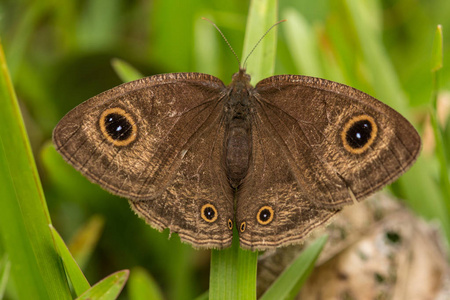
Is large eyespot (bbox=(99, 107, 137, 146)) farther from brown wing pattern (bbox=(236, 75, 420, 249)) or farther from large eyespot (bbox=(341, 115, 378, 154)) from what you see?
large eyespot (bbox=(341, 115, 378, 154))

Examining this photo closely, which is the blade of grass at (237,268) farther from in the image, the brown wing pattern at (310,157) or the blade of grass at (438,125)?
the blade of grass at (438,125)

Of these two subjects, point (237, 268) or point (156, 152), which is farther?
point (156, 152)

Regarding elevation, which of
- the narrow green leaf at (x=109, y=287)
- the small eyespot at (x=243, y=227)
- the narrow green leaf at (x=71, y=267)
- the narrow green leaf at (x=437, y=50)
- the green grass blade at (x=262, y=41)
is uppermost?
the green grass blade at (x=262, y=41)

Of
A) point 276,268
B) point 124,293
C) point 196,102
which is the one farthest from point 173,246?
point 196,102

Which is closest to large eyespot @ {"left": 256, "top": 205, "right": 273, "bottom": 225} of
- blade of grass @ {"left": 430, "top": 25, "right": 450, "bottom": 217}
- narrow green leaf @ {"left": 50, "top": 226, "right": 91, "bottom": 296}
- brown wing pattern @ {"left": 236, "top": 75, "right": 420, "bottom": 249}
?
brown wing pattern @ {"left": 236, "top": 75, "right": 420, "bottom": 249}

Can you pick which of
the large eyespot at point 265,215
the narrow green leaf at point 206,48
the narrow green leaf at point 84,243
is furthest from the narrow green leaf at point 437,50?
the narrow green leaf at point 84,243

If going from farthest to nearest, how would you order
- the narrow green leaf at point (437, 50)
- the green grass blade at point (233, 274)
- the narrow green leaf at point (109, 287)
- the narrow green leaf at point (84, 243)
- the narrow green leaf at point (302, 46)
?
the narrow green leaf at point (302, 46) → the narrow green leaf at point (84, 243) → the narrow green leaf at point (437, 50) → the green grass blade at point (233, 274) → the narrow green leaf at point (109, 287)

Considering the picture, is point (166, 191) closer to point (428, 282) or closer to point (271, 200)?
point (271, 200)

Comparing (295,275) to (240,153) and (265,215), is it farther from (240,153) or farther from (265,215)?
(240,153)

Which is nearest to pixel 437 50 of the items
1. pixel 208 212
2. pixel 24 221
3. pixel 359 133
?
pixel 359 133
